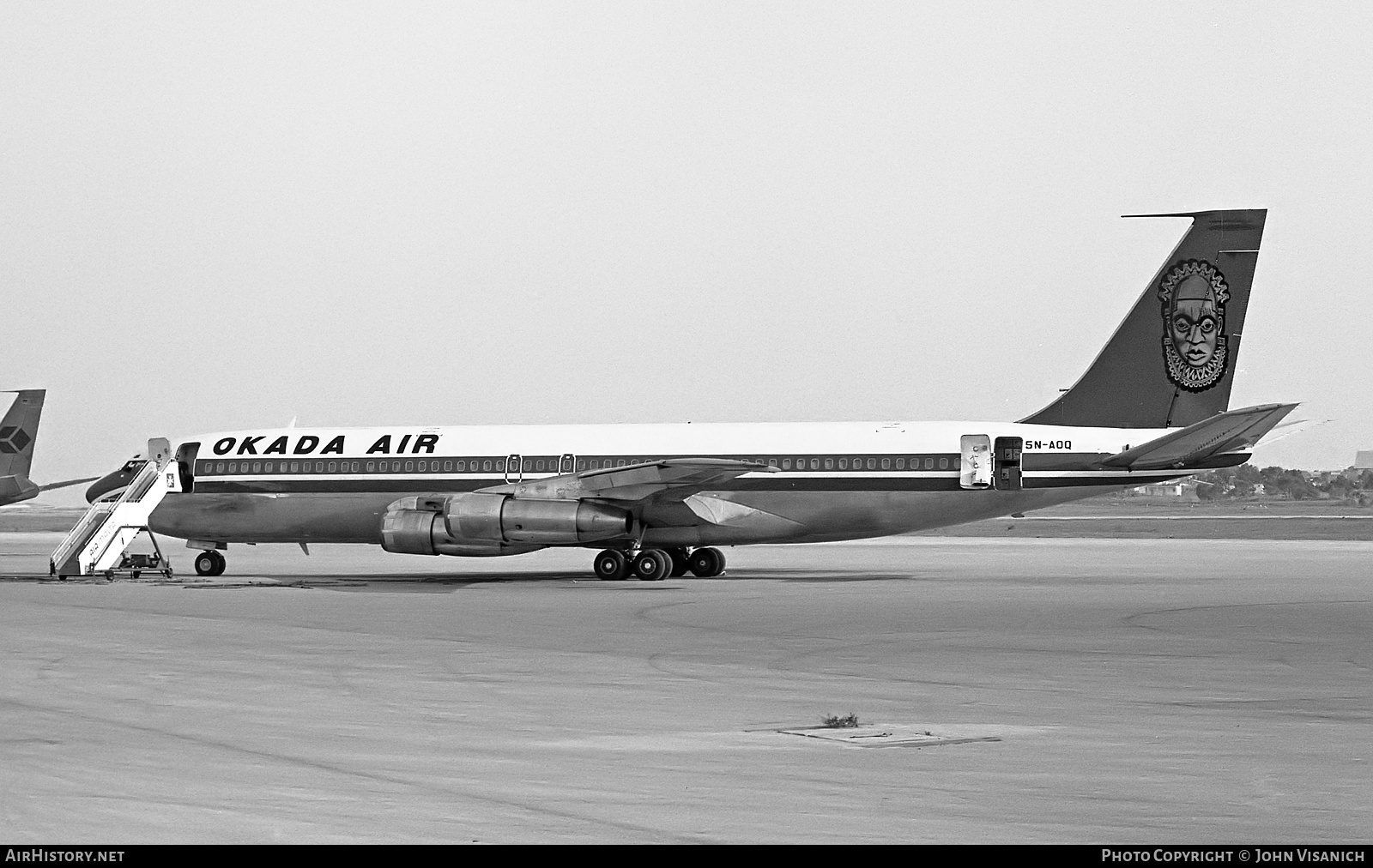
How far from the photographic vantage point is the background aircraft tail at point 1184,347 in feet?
108

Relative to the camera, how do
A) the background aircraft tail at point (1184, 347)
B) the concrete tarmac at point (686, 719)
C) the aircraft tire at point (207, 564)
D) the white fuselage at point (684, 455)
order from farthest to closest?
the aircraft tire at point (207, 564), the background aircraft tail at point (1184, 347), the white fuselage at point (684, 455), the concrete tarmac at point (686, 719)

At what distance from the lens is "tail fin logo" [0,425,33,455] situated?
5803cm

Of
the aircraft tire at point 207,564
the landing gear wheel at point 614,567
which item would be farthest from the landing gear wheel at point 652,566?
the aircraft tire at point 207,564

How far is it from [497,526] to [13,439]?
33698 mm

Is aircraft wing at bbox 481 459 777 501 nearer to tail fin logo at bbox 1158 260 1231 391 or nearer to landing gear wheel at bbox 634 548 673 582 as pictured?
landing gear wheel at bbox 634 548 673 582

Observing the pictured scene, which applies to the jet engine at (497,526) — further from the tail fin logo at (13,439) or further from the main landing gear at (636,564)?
the tail fin logo at (13,439)

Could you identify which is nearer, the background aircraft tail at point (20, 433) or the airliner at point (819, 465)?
the airliner at point (819, 465)

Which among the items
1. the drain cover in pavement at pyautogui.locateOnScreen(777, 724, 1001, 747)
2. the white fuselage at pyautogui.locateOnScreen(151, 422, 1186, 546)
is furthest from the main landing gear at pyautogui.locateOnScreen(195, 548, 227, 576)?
the drain cover in pavement at pyautogui.locateOnScreen(777, 724, 1001, 747)

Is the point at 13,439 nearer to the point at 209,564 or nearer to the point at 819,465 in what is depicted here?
the point at 209,564

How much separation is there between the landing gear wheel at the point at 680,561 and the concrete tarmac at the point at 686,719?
874cm

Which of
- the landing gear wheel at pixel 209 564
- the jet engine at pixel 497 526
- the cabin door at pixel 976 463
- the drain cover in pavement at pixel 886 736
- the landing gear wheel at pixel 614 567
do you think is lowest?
the landing gear wheel at pixel 209 564

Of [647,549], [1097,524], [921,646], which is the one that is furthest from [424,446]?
[1097,524]

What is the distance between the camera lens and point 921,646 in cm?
1766
